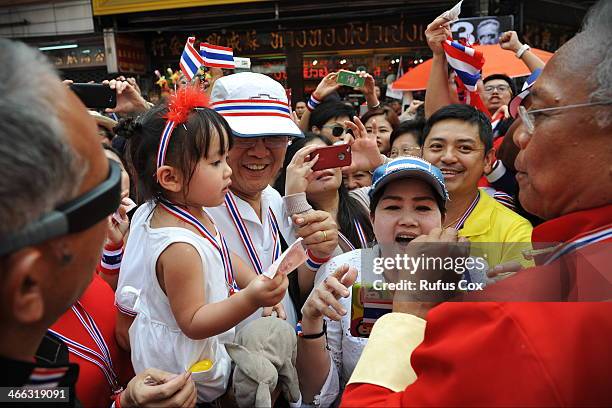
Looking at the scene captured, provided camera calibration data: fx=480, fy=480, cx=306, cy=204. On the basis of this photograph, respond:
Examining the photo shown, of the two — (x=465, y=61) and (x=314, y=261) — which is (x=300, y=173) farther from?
(x=465, y=61)

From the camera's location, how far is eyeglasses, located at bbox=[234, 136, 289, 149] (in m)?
2.31

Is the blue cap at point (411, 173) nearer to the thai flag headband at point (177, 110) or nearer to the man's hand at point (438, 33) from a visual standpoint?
the thai flag headband at point (177, 110)

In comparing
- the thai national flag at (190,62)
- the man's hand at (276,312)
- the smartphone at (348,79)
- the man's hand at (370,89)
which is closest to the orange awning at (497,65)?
the man's hand at (370,89)

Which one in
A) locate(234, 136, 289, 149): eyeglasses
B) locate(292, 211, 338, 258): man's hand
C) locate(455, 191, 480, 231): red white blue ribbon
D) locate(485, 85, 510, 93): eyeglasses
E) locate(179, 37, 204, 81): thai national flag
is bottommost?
locate(455, 191, 480, 231): red white blue ribbon

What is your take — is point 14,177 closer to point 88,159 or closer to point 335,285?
point 88,159

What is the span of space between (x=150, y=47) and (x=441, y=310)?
1278cm

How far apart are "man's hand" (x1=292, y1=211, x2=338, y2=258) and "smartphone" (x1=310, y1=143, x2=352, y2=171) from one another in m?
0.38

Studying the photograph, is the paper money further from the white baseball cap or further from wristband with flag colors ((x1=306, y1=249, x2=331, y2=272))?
the white baseball cap

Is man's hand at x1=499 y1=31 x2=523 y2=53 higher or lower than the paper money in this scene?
higher

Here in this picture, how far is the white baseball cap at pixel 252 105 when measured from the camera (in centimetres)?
228

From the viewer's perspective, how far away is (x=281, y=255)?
1.60 m

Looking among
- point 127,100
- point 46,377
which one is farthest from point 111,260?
point 127,100

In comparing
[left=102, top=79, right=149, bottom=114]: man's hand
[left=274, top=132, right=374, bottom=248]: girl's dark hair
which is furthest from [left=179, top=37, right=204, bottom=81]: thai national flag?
[left=274, top=132, right=374, bottom=248]: girl's dark hair

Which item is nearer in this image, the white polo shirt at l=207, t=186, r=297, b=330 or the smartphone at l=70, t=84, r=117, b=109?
the smartphone at l=70, t=84, r=117, b=109
